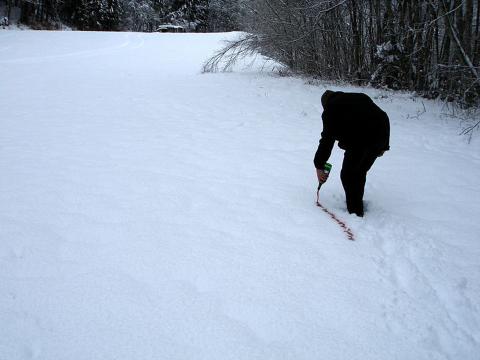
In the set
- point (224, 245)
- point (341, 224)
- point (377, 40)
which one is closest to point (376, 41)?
point (377, 40)

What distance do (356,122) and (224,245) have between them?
168 cm

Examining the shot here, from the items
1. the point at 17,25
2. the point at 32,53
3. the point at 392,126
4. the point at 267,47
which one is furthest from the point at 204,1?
the point at 392,126

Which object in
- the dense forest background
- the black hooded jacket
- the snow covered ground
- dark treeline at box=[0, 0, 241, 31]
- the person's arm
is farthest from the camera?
dark treeline at box=[0, 0, 241, 31]

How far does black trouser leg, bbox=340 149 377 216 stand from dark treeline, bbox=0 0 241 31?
1691 cm

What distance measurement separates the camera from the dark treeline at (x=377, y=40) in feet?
23.9

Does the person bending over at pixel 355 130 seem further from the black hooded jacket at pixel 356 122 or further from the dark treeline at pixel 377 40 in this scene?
the dark treeline at pixel 377 40

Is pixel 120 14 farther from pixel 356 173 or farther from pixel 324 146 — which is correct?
pixel 356 173

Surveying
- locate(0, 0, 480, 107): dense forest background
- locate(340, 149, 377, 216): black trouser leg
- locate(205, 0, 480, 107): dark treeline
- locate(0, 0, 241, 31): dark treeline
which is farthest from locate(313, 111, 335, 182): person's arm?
locate(0, 0, 241, 31): dark treeline

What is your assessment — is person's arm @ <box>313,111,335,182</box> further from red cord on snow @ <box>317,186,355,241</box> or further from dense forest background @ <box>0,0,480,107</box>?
dense forest background @ <box>0,0,480,107</box>

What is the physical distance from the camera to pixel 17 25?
2481cm

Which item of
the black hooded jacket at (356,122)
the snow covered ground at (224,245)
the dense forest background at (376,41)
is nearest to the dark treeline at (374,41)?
the dense forest background at (376,41)

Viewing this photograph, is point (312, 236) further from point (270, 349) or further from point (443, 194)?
point (443, 194)

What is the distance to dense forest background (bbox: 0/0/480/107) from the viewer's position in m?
7.19

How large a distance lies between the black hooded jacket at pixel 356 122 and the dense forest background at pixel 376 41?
3.85 m
